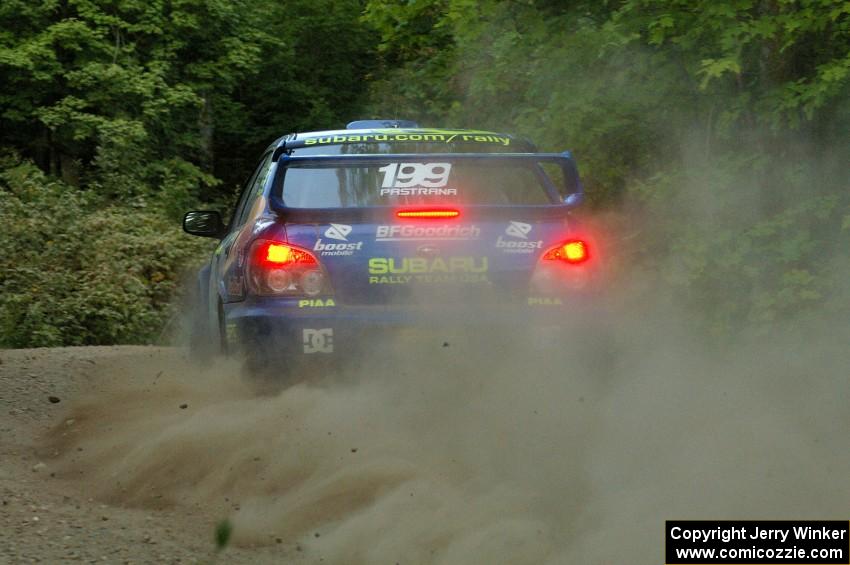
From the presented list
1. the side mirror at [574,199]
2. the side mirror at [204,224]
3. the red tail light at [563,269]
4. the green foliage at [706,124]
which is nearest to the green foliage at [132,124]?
the green foliage at [706,124]

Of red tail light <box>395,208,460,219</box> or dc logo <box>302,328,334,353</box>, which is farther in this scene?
Result: red tail light <box>395,208,460,219</box>

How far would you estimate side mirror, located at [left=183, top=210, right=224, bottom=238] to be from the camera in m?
9.03

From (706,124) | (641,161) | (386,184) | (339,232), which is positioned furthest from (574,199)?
(641,161)

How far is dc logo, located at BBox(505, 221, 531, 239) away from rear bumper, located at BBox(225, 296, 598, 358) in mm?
330

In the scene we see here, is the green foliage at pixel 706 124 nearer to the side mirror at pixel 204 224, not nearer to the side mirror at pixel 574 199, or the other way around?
the side mirror at pixel 574 199

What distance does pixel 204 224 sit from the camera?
9.03 meters

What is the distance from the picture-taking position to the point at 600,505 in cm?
546

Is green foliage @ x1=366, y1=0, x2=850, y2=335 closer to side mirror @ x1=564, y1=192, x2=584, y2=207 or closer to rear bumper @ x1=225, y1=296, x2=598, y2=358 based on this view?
side mirror @ x1=564, y1=192, x2=584, y2=207

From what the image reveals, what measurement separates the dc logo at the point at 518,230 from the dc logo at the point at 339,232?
77cm

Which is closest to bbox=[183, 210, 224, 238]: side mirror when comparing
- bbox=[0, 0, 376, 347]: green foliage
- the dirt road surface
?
the dirt road surface

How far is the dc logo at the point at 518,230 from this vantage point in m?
6.77

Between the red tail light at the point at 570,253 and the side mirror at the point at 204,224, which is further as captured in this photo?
the side mirror at the point at 204,224

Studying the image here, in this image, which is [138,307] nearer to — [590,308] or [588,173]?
[588,173]

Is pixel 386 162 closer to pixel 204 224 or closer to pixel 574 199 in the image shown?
pixel 574 199
